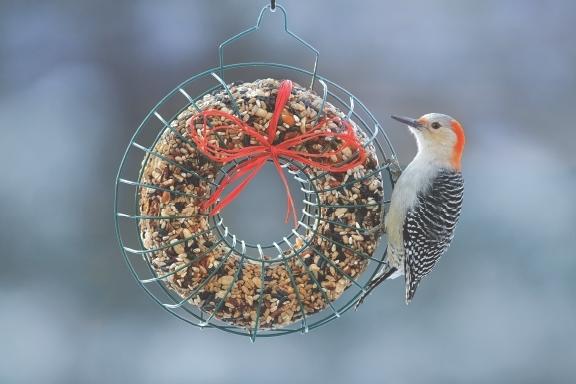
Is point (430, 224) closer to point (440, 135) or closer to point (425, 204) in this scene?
point (425, 204)

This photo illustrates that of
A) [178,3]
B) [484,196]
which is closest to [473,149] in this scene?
[484,196]

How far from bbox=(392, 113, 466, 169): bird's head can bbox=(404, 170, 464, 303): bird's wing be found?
0.07 meters

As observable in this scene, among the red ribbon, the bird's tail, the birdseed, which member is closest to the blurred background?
the bird's tail

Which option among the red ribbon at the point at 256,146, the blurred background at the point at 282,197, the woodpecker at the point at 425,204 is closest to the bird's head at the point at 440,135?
the woodpecker at the point at 425,204

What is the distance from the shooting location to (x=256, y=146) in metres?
2.75

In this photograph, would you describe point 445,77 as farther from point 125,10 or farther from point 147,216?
point 147,216

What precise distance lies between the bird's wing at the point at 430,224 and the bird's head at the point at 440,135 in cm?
7

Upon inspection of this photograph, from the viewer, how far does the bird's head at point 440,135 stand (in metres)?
3.21

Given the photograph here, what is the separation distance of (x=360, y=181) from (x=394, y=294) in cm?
291

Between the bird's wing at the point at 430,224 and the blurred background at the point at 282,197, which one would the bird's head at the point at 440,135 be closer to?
the bird's wing at the point at 430,224

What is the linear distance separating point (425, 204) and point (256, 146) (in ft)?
2.36

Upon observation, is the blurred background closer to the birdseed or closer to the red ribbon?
the birdseed

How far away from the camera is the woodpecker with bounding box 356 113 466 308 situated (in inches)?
122

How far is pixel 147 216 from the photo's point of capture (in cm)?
282
